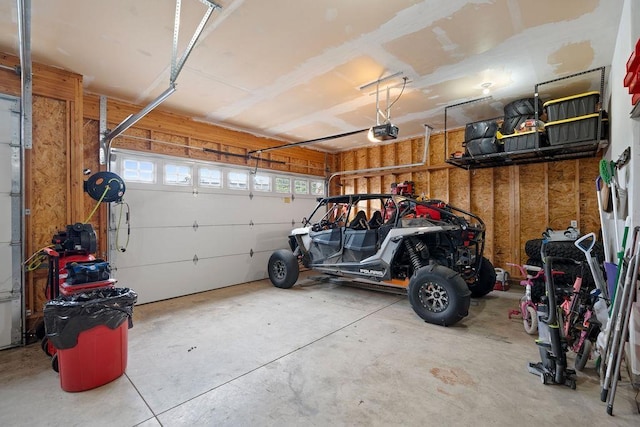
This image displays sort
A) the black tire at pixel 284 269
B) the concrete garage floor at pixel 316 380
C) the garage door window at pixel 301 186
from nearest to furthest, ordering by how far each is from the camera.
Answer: the concrete garage floor at pixel 316 380
the black tire at pixel 284 269
the garage door window at pixel 301 186

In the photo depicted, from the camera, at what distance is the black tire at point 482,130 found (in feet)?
14.4

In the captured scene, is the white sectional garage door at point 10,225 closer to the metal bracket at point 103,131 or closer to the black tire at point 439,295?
the metal bracket at point 103,131

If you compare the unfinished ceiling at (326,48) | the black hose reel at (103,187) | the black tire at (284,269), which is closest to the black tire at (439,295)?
the black tire at (284,269)

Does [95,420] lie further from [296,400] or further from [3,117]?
[3,117]

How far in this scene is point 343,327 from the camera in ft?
11.2

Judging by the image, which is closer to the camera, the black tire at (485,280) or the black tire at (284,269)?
the black tire at (485,280)

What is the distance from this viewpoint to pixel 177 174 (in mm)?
4973

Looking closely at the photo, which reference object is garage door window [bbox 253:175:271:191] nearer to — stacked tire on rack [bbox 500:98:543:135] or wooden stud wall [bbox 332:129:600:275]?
wooden stud wall [bbox 332:129:600:275]

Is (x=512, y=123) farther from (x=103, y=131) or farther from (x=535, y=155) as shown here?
(x=103, y=131)

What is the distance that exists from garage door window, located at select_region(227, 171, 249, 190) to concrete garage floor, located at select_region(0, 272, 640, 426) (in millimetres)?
2851

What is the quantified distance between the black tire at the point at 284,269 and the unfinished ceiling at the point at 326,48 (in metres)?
2.69

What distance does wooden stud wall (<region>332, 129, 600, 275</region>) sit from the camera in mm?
4672

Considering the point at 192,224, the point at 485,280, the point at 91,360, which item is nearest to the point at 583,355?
the point at 485,280

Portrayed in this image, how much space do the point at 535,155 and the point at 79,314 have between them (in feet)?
19.6
